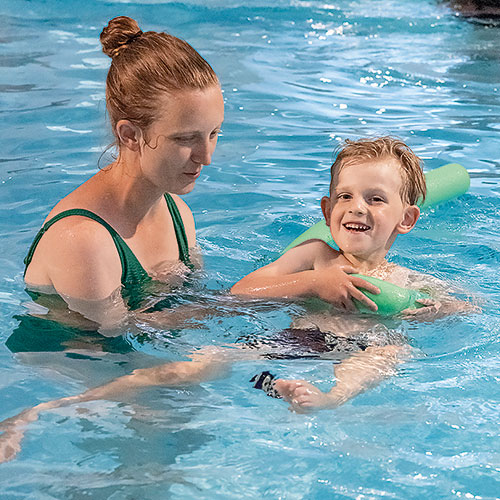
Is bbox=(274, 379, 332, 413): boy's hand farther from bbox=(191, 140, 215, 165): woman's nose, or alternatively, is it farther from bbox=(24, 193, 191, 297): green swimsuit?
bbox=(191, 140, 215, 165): woman's nose

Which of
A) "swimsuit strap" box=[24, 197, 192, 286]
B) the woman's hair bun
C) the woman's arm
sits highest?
the woman's hair bun

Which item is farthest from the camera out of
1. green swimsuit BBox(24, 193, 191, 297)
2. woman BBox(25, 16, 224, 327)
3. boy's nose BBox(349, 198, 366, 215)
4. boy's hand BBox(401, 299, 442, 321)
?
boy's nose BBox(349, 198, 366, 215)

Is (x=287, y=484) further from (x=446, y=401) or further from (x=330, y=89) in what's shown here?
(x=330, y=89)

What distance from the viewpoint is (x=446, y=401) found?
295 cm

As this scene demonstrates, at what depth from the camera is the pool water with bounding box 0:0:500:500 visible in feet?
8.47

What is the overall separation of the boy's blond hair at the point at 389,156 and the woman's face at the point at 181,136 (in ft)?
2.25

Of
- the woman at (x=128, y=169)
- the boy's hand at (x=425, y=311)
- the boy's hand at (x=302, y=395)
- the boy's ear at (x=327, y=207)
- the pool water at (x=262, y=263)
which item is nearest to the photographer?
the pool water at (x=262, y=263)

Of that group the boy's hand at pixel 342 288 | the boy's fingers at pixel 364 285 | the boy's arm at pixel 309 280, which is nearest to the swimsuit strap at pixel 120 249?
the boy's arm at pixel 309 280

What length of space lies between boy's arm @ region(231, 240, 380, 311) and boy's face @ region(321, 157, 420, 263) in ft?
0.47

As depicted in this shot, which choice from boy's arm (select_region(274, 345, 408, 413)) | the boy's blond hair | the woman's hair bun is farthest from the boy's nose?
the woman's hair bun

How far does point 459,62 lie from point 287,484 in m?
7.28

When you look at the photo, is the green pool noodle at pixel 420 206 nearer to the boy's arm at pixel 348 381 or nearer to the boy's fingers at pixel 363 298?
the boy's fingers at pixel 363 298

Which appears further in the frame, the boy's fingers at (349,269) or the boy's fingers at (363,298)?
the boy's fingers at (349,269)

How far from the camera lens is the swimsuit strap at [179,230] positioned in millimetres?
3543
